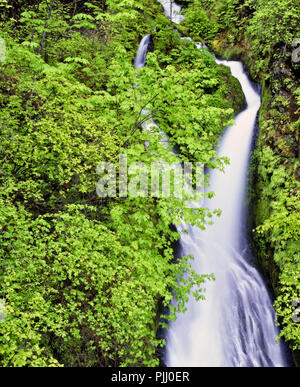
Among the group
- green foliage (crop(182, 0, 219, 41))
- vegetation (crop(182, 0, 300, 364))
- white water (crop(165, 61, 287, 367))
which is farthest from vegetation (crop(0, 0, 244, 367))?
green foliage (crop(182, 0, 219, 41))

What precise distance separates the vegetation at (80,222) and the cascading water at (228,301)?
1739 millimetres

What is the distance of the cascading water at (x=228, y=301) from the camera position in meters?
8.27

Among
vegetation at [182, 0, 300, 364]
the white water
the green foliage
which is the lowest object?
the white water

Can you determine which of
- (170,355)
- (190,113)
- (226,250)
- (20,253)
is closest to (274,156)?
(226,250)

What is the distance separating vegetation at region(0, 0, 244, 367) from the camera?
364 cm

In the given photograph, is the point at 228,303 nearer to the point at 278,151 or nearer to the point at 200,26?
the point at 278,151

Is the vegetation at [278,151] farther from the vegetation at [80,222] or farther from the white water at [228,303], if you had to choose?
the vegetation at [80,222]

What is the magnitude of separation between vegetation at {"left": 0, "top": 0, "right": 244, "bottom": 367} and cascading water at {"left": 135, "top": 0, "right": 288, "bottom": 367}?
1739mm

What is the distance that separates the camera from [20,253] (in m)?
3.67

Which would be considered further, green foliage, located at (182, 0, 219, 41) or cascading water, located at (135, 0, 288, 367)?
green foliage, located at (182, 0, 219, 41)

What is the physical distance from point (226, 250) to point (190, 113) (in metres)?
6.97

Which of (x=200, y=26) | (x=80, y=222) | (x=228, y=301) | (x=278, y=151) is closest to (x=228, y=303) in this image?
(x=228, y=301)

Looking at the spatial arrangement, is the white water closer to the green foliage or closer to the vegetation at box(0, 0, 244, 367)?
the vegetation at box(0, 0, 244, 367)

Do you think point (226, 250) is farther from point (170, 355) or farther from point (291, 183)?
point (170, 355)
